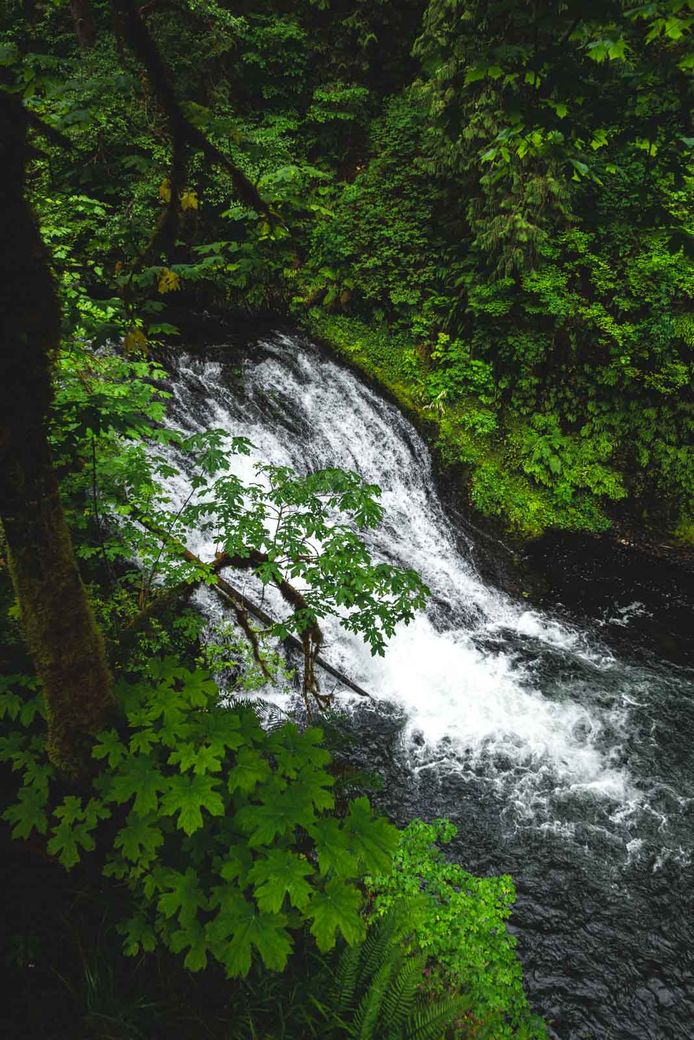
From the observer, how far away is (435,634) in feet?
25.9

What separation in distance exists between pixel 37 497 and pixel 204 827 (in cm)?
150

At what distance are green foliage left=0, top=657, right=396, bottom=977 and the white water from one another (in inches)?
163

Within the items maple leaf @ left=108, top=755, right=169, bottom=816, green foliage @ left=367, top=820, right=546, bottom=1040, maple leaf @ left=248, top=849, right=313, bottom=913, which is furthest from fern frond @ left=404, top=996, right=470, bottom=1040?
maple leaf @ left=108, top=755, right=169, bottom=816

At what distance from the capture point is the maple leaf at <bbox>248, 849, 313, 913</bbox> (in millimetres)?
2004

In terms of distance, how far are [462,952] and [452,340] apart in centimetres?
986

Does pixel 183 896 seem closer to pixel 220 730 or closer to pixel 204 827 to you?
pixel 204 827

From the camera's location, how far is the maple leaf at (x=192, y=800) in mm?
2109

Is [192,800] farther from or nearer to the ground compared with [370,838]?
nearer to the ground

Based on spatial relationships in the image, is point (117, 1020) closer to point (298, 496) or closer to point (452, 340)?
point (298, 496)

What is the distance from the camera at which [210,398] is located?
29.6 ft

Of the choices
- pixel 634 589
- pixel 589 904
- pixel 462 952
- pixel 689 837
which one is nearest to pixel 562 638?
pixel 634 589

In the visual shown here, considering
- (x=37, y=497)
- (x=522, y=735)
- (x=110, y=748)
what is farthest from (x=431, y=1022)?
(x=522, y=735)

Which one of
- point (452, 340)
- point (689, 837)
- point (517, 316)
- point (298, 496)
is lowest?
point (689, 837)

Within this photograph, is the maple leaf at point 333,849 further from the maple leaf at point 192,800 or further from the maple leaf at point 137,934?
the maple leaf at point 137,934
